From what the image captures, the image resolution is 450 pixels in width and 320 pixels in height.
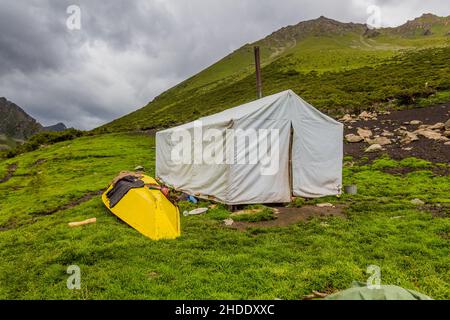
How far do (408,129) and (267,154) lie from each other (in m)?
19.5

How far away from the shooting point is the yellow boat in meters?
8.80

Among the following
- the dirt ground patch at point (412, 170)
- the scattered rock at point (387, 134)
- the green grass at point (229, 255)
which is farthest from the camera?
the scattered rock at point (387, 134)

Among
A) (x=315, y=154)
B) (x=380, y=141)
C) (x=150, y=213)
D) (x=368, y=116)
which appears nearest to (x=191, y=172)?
(x=150, y=213)

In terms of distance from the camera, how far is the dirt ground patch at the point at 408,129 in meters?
19.4

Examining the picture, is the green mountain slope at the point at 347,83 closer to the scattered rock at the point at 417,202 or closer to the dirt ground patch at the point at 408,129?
the dirt ground patch at the point at 408,129

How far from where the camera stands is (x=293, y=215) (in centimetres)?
1059

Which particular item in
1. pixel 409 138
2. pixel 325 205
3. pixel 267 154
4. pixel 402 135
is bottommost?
pixel 325 205

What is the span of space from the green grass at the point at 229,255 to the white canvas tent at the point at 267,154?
3.84ft

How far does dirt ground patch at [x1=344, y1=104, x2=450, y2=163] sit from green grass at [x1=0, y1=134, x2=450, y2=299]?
8.00 m

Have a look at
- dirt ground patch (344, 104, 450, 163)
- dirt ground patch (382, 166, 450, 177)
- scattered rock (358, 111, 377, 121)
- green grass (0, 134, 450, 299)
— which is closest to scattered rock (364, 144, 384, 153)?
dirt ground patch (344, 104, 450, 163)

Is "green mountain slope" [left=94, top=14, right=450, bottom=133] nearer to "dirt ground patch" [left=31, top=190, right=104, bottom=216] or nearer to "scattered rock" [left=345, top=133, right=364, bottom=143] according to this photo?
"scattered rock" [left=345, top=133, right=364, bottom=143]

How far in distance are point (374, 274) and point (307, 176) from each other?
7.24 metres

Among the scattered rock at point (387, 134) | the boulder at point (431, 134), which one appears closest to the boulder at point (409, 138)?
the boulder at point (431, 134)

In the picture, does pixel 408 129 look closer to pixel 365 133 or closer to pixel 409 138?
pixel 365 133
